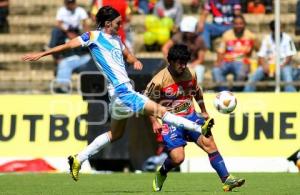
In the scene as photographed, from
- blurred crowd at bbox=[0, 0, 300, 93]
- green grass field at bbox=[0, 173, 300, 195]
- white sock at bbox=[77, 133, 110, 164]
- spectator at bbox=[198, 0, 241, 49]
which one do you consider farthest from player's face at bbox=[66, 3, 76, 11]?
white sock at bbox=[77, 133, 110, 164]

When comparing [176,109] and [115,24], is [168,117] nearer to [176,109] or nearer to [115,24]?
[176,109]

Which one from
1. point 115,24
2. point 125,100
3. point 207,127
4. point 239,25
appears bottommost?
point 207,127

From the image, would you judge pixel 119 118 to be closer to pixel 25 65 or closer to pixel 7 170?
pixel 7 170

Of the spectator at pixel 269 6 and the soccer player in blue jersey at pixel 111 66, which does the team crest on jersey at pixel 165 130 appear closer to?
the soccer player in blue jersey at pixel 111 66

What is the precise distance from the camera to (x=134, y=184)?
13.1m

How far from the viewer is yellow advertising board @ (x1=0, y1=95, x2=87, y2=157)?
663 inches

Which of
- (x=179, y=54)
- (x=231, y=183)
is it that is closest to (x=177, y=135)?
(x=231, y=183)

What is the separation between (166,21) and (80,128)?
434cm

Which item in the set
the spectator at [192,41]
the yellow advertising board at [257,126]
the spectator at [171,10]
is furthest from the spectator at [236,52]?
the yellow advertising board at [257,126]

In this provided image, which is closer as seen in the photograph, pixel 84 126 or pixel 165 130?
pixel 165 130

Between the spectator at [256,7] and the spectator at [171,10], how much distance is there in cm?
151

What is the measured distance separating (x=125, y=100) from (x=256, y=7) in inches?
368

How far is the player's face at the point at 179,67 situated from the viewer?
11.6 meters

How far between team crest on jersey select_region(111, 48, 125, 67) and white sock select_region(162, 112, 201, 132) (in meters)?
1.21
